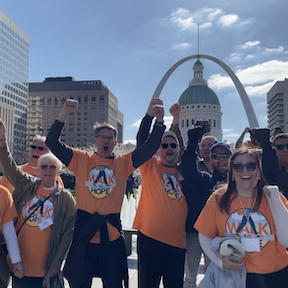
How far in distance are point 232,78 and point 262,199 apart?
1615 inches

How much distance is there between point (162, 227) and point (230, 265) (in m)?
1.08

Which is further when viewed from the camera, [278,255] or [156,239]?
[156,239]

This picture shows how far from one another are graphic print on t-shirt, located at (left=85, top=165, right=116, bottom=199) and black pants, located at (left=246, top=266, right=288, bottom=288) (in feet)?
5.69

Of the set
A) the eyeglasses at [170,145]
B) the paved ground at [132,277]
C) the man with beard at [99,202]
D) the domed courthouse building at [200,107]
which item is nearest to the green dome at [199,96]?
the domed courthouse building at [200,107]

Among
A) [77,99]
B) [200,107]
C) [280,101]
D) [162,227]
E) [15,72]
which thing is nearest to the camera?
[162,227]

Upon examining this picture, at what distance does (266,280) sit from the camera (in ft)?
8.93

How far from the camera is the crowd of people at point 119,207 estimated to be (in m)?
2.96

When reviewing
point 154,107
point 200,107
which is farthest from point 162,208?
point 200,107

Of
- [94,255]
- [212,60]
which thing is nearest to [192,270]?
[94,255]

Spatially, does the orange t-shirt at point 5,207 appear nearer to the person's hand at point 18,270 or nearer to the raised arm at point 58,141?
the person's hand at point 18,270

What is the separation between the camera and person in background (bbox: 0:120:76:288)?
3.41 m

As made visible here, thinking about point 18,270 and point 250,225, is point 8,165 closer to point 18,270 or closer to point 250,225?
point 18,270

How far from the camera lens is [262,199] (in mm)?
2869

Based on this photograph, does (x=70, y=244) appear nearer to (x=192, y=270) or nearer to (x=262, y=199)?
(x=192, y=270)
